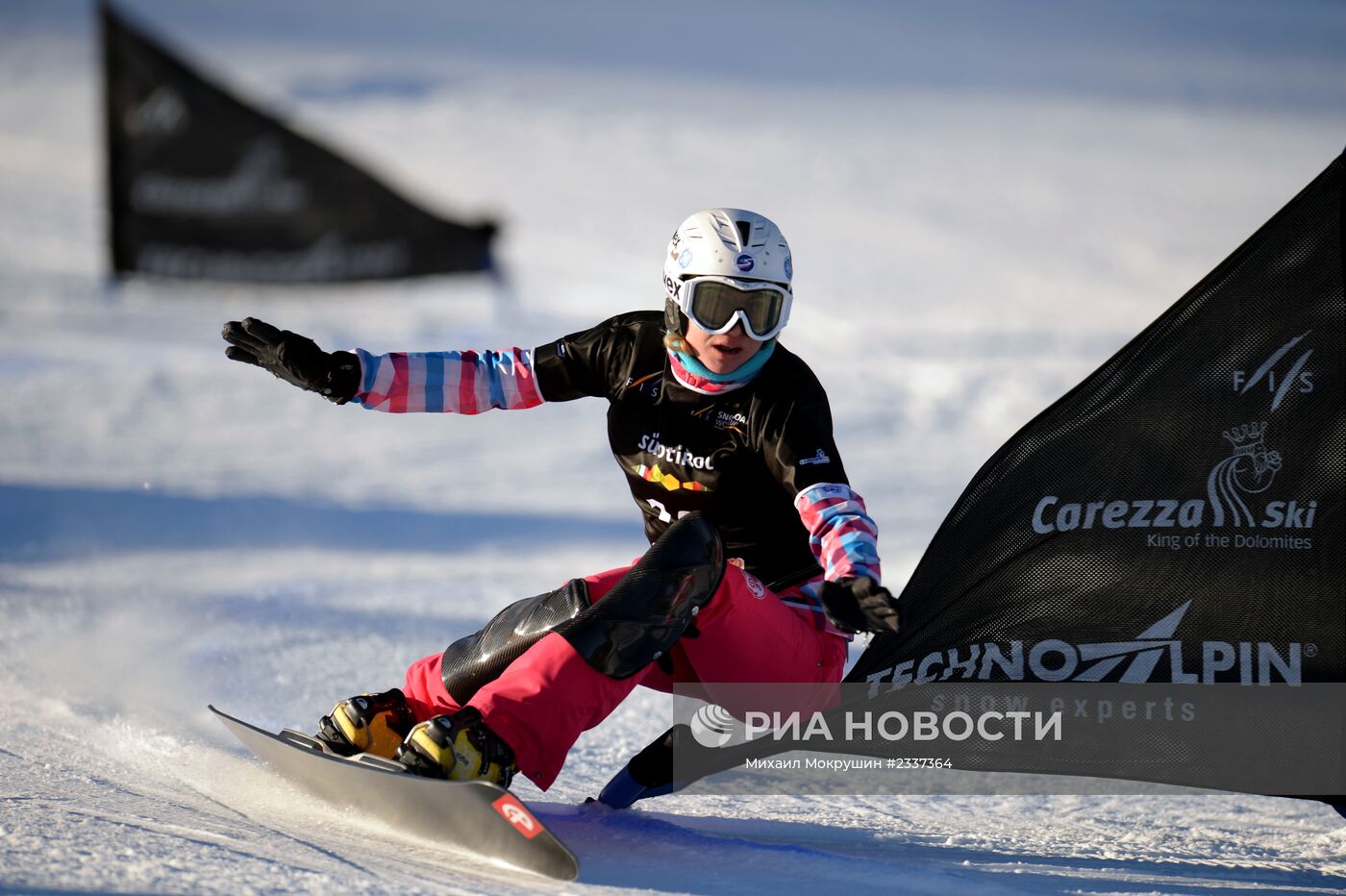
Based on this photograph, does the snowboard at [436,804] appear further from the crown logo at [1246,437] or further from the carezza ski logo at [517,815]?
the crown logo at [1246,437]

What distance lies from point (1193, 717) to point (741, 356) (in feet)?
4.48

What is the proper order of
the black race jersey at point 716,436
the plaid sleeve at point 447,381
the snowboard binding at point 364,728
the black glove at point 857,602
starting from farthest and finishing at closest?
the plaid sleeve at point 447,381 → the black race jersey at point 716,436 → the snowboard binding at point 364,728 → the black glove at point 857,602

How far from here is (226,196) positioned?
913cm

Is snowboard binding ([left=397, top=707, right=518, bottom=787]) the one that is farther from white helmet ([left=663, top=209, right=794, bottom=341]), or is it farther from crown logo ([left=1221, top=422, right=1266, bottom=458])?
crown logo ([left=1221, top=422, right=1266, bottom=458])

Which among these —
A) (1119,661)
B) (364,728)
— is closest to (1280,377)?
(1119,661)

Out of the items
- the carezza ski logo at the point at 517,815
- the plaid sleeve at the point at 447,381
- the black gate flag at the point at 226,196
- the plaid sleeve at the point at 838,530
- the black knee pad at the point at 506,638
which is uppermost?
the black gate flag at the point at 226,196

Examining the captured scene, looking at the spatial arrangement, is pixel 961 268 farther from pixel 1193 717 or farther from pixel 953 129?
pixel 1193 717

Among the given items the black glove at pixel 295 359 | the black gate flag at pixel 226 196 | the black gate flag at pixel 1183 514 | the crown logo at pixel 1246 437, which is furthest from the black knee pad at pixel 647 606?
the black gate flag at pixel 226 196

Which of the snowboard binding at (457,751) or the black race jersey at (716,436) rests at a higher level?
the black race jersey at (716,436)

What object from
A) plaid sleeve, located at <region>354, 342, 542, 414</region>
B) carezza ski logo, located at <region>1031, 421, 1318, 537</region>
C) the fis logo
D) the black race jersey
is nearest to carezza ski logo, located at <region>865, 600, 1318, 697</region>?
carezza ski logo, located at <region>1031, 421, 1318, 537</region>

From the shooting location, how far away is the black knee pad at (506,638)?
3.29 meters

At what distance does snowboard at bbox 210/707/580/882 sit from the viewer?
287 cm

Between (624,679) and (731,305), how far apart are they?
90 centimetres

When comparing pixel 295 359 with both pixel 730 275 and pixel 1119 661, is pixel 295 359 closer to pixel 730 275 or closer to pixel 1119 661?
pixel 730 275
